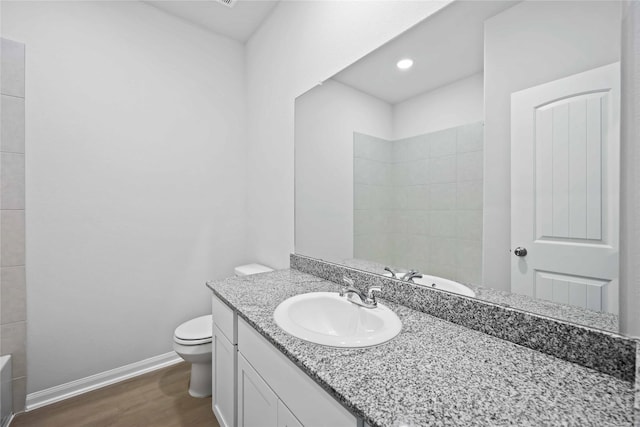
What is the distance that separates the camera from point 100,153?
6.04 ft

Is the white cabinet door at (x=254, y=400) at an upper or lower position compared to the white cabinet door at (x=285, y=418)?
lower

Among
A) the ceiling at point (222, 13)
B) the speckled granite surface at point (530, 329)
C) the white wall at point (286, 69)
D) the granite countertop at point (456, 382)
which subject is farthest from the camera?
the ceiling at point (222, 13)

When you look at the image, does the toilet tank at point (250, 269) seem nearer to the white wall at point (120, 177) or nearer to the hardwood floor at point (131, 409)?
the white wall at point (120, 177)

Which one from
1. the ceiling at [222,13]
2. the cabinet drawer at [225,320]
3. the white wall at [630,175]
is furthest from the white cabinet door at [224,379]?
the ceiling at [222,13]

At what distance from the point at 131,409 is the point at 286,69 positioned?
2.43 metres

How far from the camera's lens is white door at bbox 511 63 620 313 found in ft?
2.29

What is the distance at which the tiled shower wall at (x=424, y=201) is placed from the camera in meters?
0.99

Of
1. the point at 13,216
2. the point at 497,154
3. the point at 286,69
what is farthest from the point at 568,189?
the point at 13,216

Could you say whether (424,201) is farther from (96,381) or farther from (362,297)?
(96,381)

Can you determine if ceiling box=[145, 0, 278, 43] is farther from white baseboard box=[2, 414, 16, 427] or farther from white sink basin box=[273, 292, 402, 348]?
white baseboard box=[2, 414, 16, 427]

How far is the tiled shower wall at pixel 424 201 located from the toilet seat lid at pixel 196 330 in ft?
3.81

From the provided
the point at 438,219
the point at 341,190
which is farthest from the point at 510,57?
the point at 341,190

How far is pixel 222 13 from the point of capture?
6.86 ft

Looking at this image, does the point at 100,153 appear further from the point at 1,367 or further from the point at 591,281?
the point at 591,281
